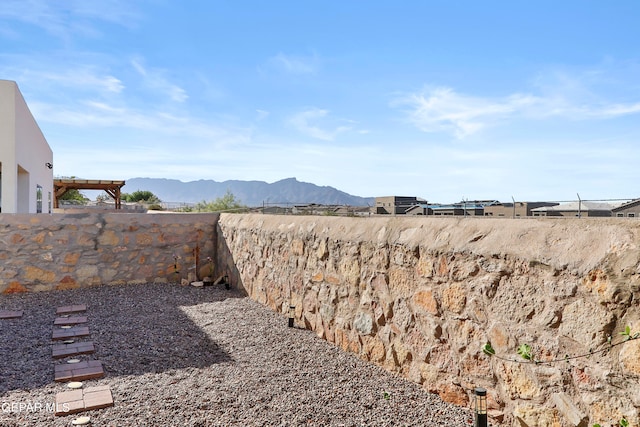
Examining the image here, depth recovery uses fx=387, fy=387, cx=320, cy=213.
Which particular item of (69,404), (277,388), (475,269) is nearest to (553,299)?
(475,269)

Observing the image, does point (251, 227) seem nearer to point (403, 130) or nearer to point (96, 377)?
point (96, 377)

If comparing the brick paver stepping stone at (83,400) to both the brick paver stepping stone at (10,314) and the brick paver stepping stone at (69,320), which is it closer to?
the brick paver stepping stone at (69,320)

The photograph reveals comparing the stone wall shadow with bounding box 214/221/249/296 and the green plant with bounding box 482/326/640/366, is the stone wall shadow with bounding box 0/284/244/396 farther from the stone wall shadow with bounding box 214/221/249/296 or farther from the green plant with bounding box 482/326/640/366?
the green plant with bounding box 482/326/640/366

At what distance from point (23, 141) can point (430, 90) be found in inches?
506

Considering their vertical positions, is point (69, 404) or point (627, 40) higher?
point (627, 40)

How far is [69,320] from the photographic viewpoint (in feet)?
17.3

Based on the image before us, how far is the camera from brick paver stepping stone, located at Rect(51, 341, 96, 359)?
4.07 metres

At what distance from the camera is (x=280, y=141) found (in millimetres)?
21125

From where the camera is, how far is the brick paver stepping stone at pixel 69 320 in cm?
515

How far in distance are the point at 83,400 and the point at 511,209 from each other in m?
6.61

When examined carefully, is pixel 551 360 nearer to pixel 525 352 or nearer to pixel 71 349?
pixel 525 352

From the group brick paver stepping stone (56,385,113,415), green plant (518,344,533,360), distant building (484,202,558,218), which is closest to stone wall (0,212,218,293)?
brick paver stepping stone (56,385,113,415)

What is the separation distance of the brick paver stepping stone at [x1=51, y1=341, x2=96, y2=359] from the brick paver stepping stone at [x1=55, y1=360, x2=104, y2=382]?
28 cm

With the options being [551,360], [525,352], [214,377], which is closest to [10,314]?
[214,377]
